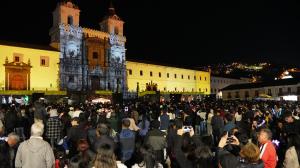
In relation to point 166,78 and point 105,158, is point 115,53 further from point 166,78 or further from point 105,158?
point 105,158

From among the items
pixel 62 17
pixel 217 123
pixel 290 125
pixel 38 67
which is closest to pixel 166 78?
pixel 62 17

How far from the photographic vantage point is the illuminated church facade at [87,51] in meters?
50.2

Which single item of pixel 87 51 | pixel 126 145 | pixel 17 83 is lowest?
pixel 126 145

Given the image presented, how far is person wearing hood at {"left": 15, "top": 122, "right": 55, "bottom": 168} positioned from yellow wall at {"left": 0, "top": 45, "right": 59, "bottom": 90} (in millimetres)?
40601

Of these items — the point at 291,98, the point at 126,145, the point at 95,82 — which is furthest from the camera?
the point at 291,98

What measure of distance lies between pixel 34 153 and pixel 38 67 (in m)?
43.9

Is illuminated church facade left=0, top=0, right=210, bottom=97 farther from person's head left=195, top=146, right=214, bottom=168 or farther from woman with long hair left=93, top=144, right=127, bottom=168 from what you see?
woman with long hair left=93, top=144, right=127, bottom=168

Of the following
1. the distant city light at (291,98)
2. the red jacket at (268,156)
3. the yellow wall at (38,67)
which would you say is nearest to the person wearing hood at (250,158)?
the red jacket at (268,156)

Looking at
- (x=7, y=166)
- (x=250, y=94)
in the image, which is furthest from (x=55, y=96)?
(x=250, y=94)

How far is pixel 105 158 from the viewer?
4.33m

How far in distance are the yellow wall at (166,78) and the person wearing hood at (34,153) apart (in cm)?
5435

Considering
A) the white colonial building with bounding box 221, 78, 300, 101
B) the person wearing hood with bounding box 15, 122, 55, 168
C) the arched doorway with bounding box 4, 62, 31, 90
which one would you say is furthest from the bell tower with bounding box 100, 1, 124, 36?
the person wearing hood with bounding box 15, 122, 55, 168

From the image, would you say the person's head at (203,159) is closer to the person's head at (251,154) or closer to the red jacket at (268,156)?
the person's head at (251,154)

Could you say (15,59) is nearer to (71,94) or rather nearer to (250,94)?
(71,94)
